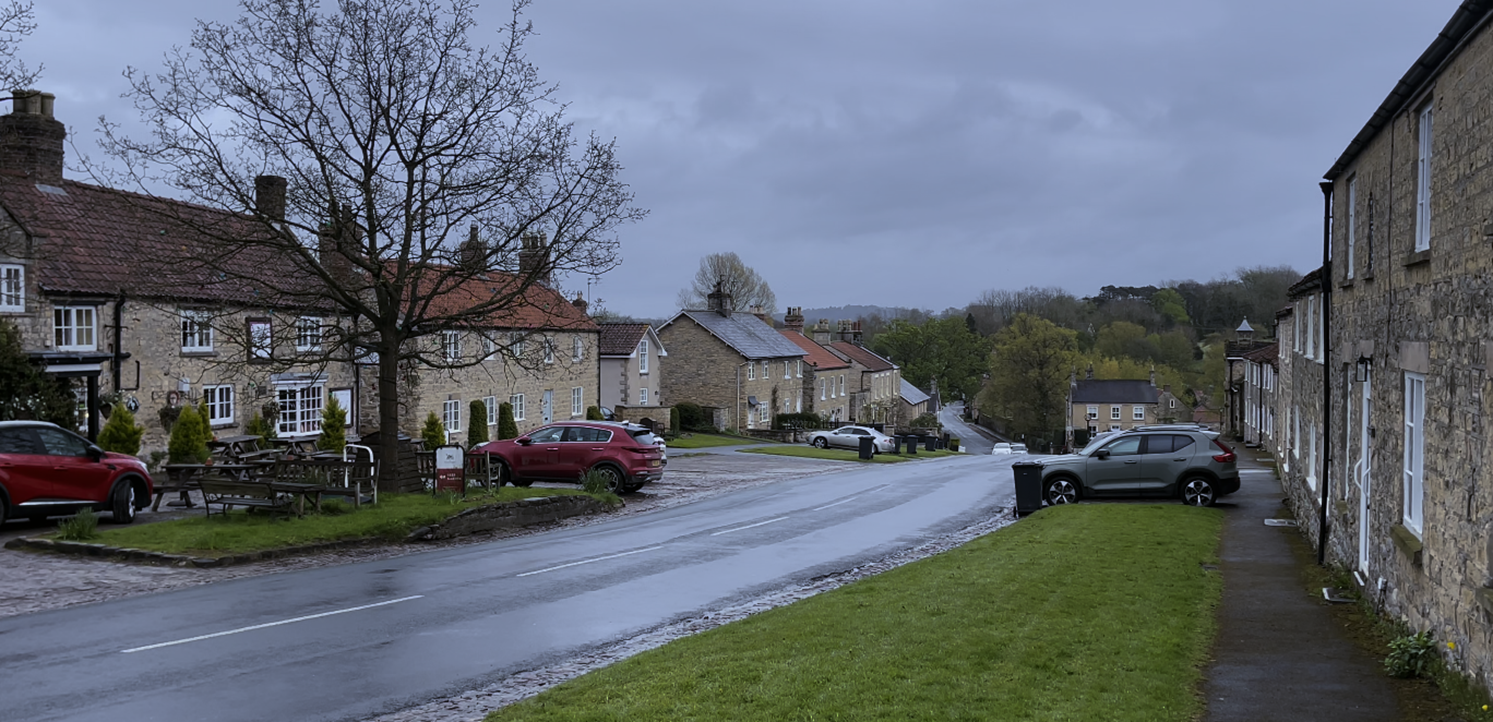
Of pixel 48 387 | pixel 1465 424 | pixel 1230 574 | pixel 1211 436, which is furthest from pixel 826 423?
pixel 1465 424

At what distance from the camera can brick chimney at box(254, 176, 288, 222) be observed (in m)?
19.8

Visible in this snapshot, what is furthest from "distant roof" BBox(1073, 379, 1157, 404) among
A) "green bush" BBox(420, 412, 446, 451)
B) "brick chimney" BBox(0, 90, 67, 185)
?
"brick chimney" BBox(0, 90, 67, 185)

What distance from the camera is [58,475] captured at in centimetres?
1809

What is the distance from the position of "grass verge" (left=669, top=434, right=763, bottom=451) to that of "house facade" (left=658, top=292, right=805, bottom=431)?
5902 mm

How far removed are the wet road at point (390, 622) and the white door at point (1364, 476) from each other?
7100 millimetres

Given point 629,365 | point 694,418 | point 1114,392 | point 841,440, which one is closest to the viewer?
point 841,440

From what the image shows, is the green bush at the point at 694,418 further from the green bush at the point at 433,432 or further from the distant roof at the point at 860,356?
the distant roof at the point at 860,356

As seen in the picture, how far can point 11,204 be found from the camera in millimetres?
26906

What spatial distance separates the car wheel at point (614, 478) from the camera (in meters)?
28.1

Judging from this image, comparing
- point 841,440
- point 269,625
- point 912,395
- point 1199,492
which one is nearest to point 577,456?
point 1199,492

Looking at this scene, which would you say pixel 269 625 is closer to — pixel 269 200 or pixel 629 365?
pixel 269 200

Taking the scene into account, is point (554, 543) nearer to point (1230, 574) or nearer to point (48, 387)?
point (1230, 574)

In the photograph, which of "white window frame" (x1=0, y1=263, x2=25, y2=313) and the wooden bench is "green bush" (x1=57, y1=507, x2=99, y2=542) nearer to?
the wooden bench

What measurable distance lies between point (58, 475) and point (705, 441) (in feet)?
126
